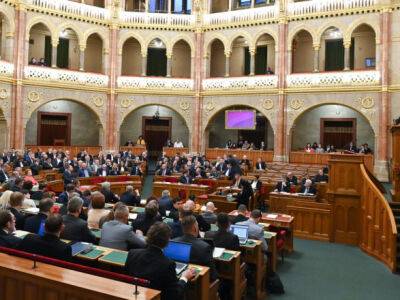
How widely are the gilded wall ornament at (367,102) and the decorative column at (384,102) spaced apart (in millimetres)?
416

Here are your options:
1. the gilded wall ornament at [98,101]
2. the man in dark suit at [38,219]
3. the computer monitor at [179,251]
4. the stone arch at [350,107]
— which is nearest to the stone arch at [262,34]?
the stone arch at [350,107]

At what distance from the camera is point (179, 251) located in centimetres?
472

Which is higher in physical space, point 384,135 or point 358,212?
point 384,135

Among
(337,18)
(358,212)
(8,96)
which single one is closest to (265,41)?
(337,18)

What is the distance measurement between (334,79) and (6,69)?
15.9 m

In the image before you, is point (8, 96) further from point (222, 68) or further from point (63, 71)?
point (222, 68)

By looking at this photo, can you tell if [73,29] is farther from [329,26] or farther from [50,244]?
[50,244]

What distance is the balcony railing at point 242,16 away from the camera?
2148cm

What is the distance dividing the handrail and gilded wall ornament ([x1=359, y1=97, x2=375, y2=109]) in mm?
10721

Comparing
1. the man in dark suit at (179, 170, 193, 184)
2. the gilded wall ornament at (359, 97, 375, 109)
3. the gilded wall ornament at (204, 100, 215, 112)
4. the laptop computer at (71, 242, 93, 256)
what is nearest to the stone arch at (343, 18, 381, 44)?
the gilded wall ornament at (359, 97, 375, 109)

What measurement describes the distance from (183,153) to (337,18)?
34.6 ft

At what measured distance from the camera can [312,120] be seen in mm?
23312

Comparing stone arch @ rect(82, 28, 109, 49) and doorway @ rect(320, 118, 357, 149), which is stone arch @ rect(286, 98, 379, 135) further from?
stone arch @ rect(82, 28, 109, 49)

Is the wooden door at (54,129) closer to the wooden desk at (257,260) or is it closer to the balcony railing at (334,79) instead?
the balcony railing at (334,79)
